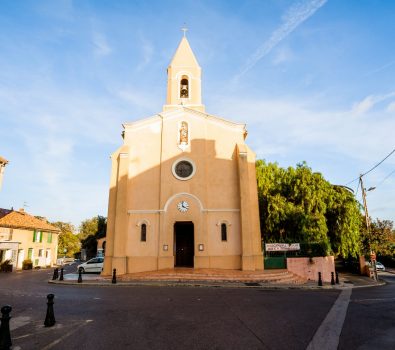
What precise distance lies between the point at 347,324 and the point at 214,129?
54.9ft

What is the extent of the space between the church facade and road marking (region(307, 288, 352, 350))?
10.5m

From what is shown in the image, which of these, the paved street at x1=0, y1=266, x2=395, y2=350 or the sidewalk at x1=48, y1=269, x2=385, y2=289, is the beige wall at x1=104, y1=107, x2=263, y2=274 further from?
the paved street at x1=0, y1=266, x2=395, y2=350

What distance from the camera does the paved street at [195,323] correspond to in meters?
5.82

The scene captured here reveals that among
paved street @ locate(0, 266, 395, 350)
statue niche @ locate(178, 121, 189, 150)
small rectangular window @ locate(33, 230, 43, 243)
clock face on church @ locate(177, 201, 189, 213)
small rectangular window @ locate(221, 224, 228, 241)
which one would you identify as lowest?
paved street @ locate(0, 266, 395, 350)

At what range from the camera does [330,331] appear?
667cm

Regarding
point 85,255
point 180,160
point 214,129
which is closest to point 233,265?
point 180,160

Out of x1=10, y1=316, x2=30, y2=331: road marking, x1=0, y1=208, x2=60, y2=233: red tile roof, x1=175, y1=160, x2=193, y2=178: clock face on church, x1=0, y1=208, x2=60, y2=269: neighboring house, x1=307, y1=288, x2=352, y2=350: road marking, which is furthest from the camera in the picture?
x1=0, y1=208, x2=60, y2=233: red tile roof

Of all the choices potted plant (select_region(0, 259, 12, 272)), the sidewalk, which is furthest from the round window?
potted plant (select_region(0, 259, 12, 272))

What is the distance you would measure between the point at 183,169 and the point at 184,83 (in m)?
8.60

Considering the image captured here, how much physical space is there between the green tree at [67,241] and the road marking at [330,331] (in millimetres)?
59605

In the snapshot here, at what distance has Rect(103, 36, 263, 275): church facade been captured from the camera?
771 inches

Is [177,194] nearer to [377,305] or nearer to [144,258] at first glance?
[144,258]

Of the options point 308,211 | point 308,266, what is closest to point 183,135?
point 308,211

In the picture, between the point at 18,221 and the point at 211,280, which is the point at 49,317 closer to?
the point at 211,280
